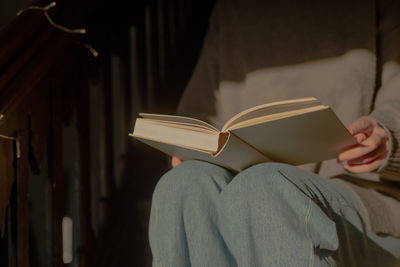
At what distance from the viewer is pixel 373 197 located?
824 millimetres

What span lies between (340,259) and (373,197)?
18cm

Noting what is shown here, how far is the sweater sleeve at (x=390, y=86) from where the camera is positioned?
79 cm

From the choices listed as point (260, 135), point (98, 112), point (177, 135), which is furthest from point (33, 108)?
point (98, 112)

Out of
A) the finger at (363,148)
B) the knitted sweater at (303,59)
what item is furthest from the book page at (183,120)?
the knitted sweater at (303,59)

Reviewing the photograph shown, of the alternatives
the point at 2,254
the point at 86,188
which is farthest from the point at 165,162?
the point at 2,254

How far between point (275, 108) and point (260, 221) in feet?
0.56

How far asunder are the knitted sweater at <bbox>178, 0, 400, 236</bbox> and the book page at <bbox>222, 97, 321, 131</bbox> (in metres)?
0.35

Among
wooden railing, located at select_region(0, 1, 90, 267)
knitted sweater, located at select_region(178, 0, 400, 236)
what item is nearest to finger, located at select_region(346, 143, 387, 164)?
knitted sweater, located at select_region(178, 0, 400, 236)

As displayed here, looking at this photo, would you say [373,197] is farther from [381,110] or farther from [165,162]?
[165,162]

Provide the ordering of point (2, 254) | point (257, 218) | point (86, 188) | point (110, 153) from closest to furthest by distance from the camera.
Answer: point (257, 218) < point (86, 188) < point (2, 254) < point (110, 153)

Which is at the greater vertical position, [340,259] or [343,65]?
[343,65]

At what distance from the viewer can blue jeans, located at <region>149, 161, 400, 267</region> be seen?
0.62m

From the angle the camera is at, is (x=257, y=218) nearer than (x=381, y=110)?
Yes

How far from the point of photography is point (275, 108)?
2.15 ft
